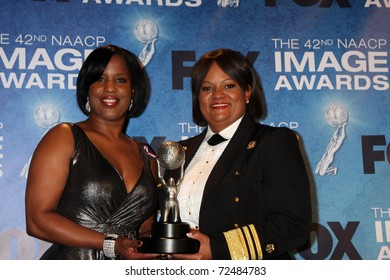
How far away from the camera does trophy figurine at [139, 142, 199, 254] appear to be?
232 centimetres

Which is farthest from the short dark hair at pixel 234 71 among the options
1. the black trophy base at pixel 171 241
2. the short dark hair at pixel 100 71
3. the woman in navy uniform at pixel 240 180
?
the black trophy base at pixel 171 241

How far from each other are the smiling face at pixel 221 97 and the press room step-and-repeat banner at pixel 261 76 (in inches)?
34.8

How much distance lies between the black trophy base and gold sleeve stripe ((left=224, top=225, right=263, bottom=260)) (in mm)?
149

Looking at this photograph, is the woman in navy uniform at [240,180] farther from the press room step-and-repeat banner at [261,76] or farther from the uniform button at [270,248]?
the press room step-and-repeat banner at [261,76]

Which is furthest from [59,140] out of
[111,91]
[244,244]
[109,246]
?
[244,244]

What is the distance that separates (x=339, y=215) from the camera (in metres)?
3.73

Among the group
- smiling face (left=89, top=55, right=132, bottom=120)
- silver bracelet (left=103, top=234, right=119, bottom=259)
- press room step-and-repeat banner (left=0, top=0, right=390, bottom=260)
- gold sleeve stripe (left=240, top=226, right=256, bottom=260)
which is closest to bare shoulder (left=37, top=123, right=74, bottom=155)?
smiling face (left=89, top=55, right=132, bottom=120)

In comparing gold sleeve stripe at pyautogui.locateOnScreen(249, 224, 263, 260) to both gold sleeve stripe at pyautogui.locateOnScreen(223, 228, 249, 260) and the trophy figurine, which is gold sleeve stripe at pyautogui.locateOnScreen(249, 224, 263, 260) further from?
the trophy figurine

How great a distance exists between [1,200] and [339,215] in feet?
6.83

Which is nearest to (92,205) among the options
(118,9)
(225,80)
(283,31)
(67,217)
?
(67,217)

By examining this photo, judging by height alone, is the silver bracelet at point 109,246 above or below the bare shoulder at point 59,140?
below

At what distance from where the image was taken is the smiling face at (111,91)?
2.97m

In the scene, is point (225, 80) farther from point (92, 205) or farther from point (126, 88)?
point (92, 205)

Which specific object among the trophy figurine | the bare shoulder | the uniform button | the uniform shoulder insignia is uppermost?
the bare shoulder
